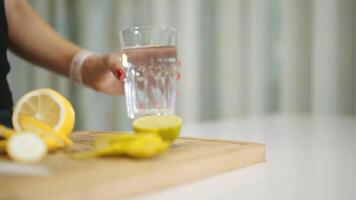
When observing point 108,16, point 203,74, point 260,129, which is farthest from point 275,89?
point 108,16

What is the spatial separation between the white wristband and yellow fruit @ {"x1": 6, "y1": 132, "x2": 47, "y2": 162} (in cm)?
65

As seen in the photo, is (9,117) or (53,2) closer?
(9,117)

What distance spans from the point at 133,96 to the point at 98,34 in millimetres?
2163

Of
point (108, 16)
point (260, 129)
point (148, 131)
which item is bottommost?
point (260, 129)

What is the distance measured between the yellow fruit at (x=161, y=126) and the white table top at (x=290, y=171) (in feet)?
0.41

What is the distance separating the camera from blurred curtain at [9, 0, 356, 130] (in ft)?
6.93

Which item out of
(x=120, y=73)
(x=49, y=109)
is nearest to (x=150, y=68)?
(x=120, y=73)

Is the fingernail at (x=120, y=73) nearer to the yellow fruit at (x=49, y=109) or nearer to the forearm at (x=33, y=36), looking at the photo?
the yellow fruit at (x=49, y=109)

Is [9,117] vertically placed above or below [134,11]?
below

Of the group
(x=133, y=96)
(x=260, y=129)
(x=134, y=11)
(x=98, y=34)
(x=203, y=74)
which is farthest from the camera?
(x=98, y=34)

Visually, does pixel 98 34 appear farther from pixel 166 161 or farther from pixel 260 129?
pixel 166 161

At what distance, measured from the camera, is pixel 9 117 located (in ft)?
4.14

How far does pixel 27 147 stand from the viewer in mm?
729

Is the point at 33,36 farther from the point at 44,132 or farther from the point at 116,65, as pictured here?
the point at 44,132
